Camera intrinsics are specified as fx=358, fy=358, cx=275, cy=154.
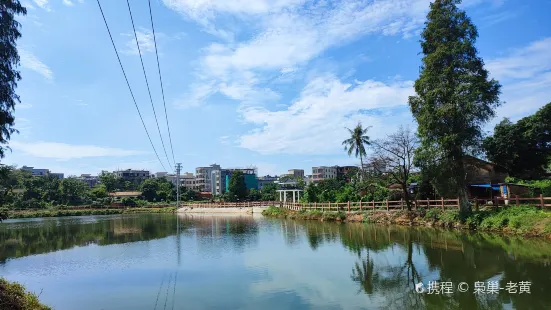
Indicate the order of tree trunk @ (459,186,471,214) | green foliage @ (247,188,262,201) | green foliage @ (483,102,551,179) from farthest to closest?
green foliage @ (247,188,262,201)
green foliage @ (483,102,551,179)
tree trunk @ (459,186,471,214)

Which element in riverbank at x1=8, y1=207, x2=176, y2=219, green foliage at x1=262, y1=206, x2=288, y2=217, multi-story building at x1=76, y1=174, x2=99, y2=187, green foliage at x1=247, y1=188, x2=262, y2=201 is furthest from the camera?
multi-story building at x1=76, y1=174, x2=99, y2=187

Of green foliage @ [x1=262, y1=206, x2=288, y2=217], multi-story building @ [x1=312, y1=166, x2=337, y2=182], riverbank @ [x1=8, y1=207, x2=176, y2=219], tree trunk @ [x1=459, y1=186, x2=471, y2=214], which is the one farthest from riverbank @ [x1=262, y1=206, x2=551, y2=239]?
multi-story building @ [x1=312, y1=166, x2=337, y2=182]

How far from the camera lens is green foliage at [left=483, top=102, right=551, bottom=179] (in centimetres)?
2922

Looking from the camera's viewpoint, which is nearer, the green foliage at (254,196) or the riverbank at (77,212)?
the riverbank at (77,212)

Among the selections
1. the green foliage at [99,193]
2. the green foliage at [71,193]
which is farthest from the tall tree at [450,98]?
the green foliage at [99,193]

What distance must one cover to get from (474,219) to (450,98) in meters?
6.47

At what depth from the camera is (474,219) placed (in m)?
18.8

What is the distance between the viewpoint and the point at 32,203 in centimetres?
5581

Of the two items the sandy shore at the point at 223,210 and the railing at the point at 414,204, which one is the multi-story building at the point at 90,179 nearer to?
the sandy shore at the point at 223,210

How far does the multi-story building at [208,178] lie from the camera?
339ft

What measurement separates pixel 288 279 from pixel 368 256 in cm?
481

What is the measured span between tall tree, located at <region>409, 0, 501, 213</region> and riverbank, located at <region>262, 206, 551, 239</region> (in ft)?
3.52

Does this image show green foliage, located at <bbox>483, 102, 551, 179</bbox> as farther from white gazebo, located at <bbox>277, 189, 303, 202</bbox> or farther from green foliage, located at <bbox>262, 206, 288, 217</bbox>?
white gazebo, located at <bbox>277, 189, 303, 202</bbox>

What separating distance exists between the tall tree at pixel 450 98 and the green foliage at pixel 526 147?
40.6 feet
